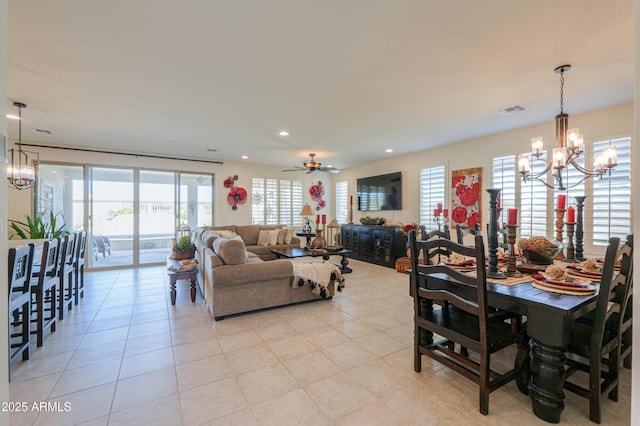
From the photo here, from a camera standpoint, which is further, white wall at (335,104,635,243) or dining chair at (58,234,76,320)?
white wall at (335,104,635,243)

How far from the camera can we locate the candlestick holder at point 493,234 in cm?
203

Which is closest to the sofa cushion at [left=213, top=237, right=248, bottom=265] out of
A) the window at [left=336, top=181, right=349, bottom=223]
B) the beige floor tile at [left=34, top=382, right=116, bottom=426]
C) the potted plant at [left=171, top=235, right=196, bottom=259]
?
the beige floor tile at [left=34, top=382, right=116, bottom=426]

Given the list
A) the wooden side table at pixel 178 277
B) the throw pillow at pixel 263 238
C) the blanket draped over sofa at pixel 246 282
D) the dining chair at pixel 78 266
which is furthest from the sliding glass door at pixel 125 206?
the blanket draped over sofa at pixel 246 282

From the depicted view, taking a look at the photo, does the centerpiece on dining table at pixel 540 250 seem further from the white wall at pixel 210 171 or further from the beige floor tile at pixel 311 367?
the white wall at pixel 210 171

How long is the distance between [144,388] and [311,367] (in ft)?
3.99

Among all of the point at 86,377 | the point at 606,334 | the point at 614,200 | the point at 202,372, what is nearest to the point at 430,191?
the point at 614,200

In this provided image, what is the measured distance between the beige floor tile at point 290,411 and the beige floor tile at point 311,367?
0.57 ft

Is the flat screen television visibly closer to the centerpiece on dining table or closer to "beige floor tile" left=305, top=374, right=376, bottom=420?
the centerpiece on dining table

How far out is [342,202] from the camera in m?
8.58

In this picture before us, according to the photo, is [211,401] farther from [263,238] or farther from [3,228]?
[263,238]

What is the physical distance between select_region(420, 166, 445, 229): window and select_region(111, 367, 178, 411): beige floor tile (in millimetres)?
5133

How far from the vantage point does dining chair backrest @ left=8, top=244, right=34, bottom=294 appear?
1.92 metres

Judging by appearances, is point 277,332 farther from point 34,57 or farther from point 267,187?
point 267,187

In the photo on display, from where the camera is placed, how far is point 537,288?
182 centimetres
